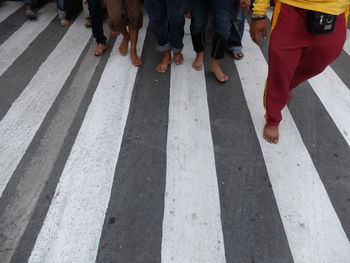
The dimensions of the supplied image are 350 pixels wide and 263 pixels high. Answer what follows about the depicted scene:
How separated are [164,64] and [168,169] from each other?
1.56m

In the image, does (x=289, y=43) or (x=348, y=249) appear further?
(x=289, y=43)

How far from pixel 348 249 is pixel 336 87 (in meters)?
1.96

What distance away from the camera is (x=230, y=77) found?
134 inches

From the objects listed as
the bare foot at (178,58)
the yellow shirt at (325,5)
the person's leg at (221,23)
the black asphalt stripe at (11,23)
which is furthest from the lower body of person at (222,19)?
the black asphalt stripe at (11,23)

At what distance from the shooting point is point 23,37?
4.12 metres

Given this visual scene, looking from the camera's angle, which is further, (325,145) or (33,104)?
(33,104)

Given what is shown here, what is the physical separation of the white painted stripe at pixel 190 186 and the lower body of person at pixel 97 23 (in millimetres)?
1195

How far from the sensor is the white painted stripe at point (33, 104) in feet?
8.09

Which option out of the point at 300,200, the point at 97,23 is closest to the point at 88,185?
the point at 300,200

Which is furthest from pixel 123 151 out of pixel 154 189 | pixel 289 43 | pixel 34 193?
pixel 289 43

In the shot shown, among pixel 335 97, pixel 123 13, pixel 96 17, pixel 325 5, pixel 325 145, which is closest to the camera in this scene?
pixel 325 5

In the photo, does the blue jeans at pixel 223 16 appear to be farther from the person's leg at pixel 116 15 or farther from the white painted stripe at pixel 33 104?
the white painted stripe at pixel 33 104

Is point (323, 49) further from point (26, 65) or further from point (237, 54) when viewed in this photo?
point (26, 65)

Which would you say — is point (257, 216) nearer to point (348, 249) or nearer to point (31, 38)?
point (348, 249)
